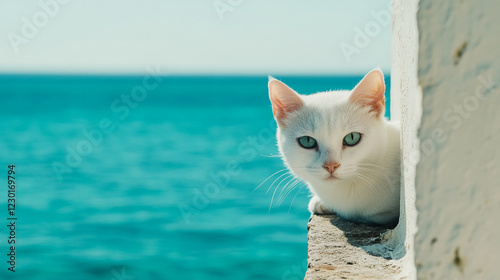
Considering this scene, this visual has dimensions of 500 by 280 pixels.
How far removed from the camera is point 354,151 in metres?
2.65

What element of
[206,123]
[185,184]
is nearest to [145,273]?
[185,184]

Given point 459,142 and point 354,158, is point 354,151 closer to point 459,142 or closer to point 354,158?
point 354,158

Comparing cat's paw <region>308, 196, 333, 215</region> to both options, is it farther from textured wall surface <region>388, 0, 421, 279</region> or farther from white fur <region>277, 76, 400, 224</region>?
A: textured wall surface <region>388, 0, 421, 279</region>

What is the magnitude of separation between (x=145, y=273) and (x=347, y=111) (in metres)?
8.44

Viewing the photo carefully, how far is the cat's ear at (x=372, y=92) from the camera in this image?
8.47ft

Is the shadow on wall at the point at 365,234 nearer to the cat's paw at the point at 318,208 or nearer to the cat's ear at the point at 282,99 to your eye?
the cat's paw at the point at 318,208

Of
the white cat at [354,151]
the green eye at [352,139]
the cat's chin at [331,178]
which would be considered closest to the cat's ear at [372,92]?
the white cat at [354,151]

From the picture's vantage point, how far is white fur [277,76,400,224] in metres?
2.66

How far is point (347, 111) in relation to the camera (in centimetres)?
272

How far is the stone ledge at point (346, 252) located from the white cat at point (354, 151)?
129 millimetres

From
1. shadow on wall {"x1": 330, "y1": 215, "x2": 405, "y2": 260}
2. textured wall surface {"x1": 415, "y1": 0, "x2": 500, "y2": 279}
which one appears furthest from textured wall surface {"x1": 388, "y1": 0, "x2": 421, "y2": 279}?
shadow on wall {"x1": 330, "y1": 215, "x2": 405, "y2": 260}

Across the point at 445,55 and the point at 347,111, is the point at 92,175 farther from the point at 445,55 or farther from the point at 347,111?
the point at 445,55

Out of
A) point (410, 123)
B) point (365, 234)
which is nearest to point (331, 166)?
point (365, 234)

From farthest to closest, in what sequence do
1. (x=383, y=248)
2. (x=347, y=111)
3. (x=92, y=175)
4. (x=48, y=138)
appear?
(x=48, y=138) < (x=92, y=175) < (x=347, y=111) < (x=383, y=248)
